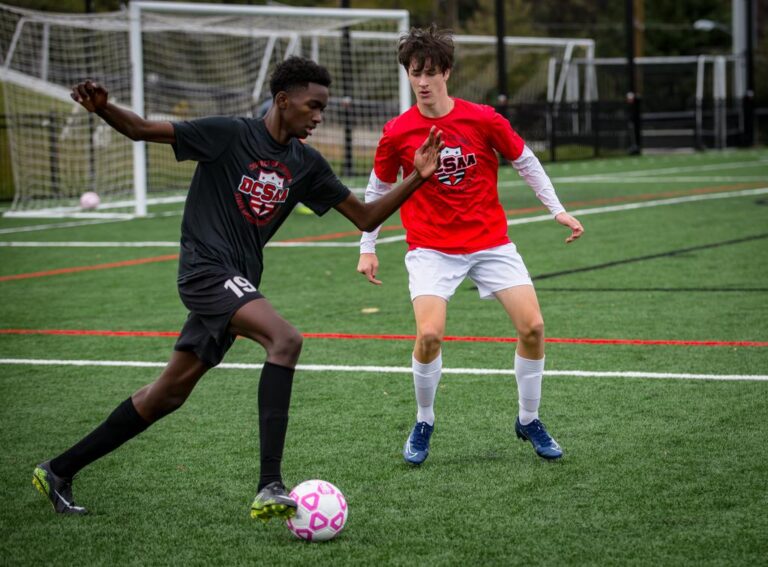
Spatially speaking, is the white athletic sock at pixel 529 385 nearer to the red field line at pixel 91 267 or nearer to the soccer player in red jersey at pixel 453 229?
the soccer player in red jersey at pixel 453 229

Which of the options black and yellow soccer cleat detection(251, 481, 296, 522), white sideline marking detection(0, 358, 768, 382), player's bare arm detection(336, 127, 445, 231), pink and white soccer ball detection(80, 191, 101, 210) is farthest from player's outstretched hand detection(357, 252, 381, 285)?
pink and white soccer ball detection(80, 191, 101, 210)

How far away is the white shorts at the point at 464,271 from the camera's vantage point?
18.3 feet

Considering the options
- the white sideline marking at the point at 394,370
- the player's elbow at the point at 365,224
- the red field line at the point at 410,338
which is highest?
the player's elbow at the point at 365,224

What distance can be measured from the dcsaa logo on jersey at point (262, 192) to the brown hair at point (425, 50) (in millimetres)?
→ 1029

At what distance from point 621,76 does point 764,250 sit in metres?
36.4

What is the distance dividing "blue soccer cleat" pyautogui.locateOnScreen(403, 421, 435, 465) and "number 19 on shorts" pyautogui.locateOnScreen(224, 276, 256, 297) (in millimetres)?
1259

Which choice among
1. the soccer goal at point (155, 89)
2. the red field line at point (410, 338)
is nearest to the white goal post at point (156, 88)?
the soccer goal at point (155, 89)

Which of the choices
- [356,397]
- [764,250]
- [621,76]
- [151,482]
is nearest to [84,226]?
[764,250]

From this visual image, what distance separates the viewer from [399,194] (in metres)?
5.06

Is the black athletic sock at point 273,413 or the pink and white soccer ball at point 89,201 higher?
the pink and white soccer ball at point 89,201

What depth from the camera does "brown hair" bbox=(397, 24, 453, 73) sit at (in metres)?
5.48

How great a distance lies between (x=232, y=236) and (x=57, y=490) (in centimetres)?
132

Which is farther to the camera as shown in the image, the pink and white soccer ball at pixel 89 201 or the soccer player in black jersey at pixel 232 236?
the pink and white soccer ball at pixel 89 201

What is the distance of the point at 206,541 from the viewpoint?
4.45 meters
